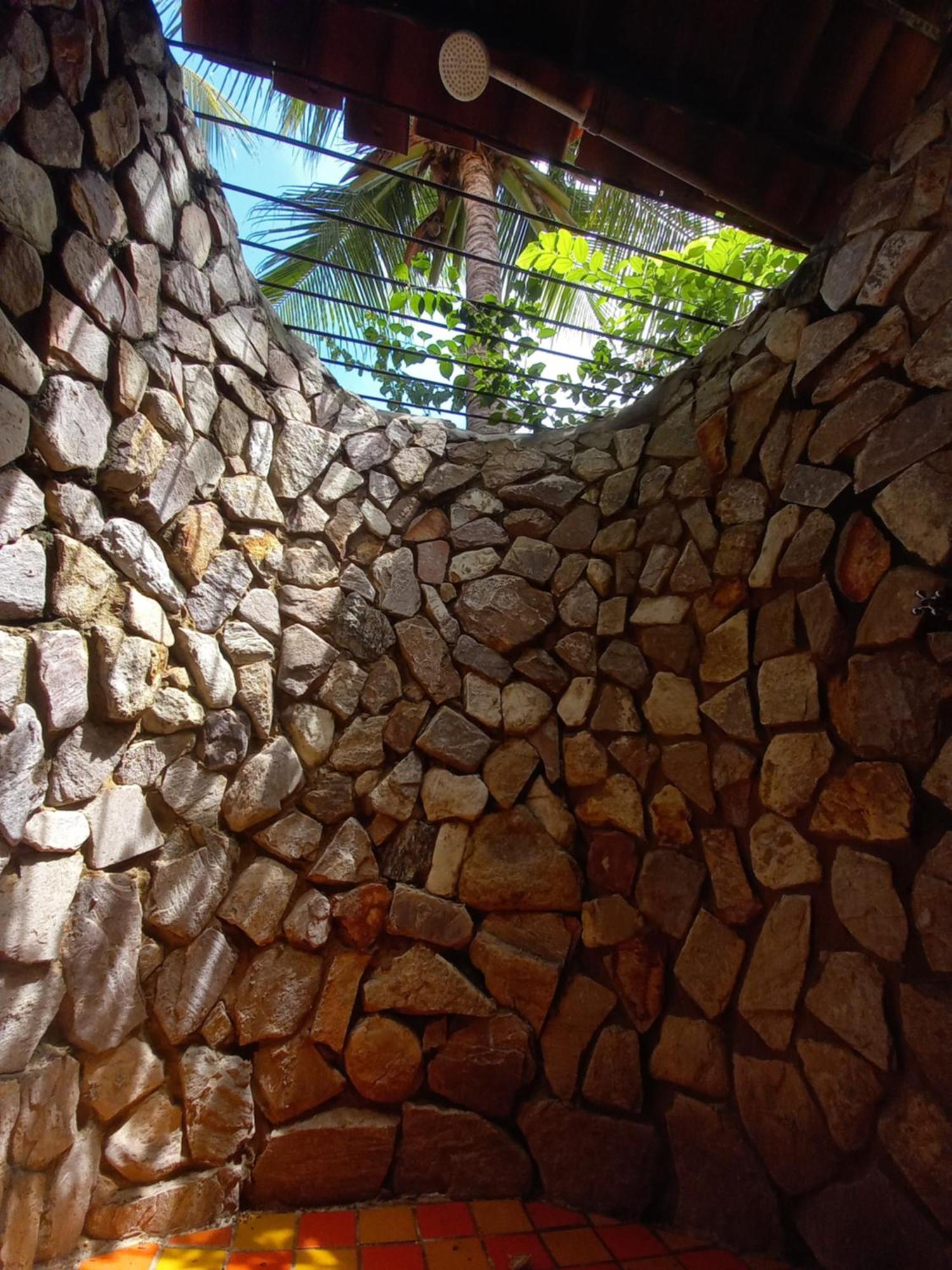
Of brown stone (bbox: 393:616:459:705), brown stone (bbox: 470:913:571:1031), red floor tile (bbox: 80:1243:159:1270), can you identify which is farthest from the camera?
brown stone (bbox: 393:616:459:705)

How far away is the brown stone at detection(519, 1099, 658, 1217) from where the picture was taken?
2055 mm

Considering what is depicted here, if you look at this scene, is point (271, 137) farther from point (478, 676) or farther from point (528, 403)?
point (478, 676)

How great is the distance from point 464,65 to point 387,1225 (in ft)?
10.7

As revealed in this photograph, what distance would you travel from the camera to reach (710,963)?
6.84 ft

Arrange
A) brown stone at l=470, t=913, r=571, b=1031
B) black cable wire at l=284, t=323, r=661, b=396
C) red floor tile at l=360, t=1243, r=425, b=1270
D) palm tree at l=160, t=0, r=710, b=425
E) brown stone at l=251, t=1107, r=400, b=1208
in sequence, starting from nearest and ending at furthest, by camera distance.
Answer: red floor tile at l=360, t=1243, r=425, b=1270
brown stone at l=251, t=1107, r=400, b=1208
brown stone at l=470, t=913, r=571, b=1031
black cable wire at l=284, t=323, r=661, b=396
palm tree at l=160, t=0, r=710, b=425

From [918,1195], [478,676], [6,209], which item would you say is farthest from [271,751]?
[918,1195]

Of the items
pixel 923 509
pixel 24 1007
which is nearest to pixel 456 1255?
pixel 24 1007

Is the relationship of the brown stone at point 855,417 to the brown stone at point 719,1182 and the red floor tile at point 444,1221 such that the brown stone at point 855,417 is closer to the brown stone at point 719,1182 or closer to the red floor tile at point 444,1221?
the brown stone at point 719,1182

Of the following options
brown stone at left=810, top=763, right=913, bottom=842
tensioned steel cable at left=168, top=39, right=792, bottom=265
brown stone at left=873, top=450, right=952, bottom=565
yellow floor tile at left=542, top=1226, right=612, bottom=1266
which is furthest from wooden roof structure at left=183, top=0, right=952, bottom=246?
yellow floor tile at left=542, top=1226, right=612, bottom=1266

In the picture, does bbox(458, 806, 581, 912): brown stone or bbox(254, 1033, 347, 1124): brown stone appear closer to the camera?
bbox(254, 1033, 347, 1124): brown stone

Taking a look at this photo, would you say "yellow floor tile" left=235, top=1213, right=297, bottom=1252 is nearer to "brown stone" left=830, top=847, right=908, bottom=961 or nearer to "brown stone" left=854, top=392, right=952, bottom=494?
"brown stone" left=830, top=847, right=908, bottom=961

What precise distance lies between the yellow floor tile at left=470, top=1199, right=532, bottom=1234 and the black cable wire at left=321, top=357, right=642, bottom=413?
2.83 meters

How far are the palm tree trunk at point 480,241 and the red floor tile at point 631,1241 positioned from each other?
280 centimetres

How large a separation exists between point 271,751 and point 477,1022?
101cm
